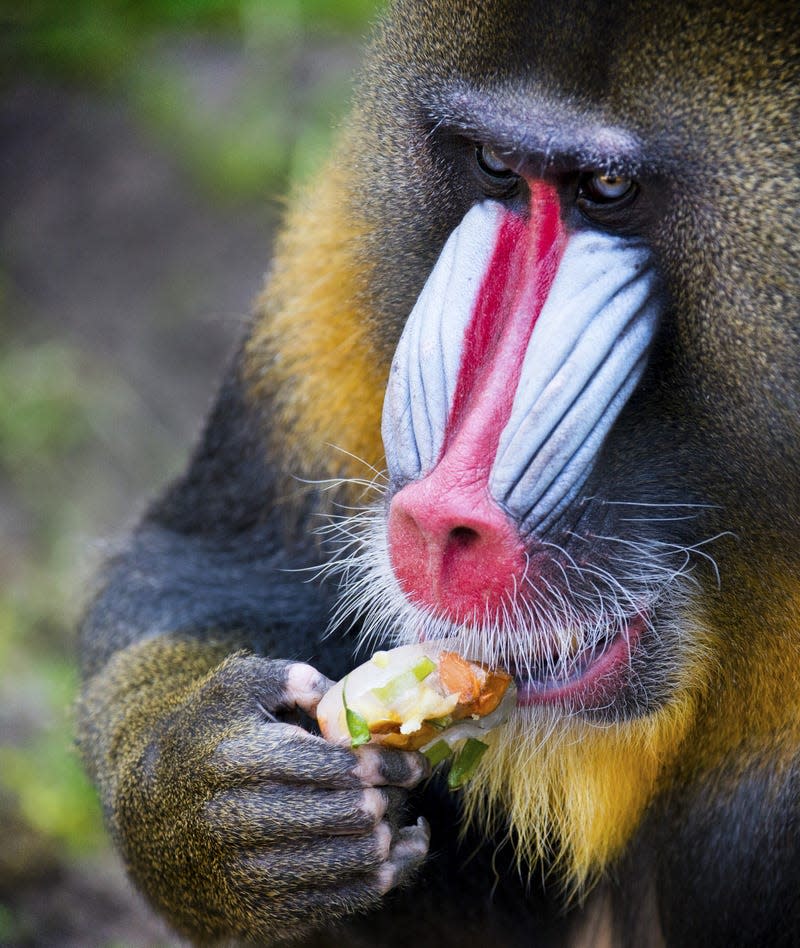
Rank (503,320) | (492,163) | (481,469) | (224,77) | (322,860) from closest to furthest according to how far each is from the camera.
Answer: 1. (481,469)
2. (503,320)
3. (492,163)
4. (322,860)
5. (224,77)

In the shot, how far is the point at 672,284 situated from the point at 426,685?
0.75 metres

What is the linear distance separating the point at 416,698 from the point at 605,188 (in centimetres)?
86

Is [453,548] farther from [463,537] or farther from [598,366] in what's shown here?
[598,366]

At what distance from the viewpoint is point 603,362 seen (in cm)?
230

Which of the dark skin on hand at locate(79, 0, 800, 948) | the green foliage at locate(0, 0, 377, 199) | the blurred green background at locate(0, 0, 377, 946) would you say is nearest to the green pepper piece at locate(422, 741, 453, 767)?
the dark skin on hand at locate(79, 0, 800, 948)

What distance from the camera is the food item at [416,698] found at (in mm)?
2441

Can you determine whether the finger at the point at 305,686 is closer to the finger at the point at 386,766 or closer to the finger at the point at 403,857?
the finger at the point at 386,766

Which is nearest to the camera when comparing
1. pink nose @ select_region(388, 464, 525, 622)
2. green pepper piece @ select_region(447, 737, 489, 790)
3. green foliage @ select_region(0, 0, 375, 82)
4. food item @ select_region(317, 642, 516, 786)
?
pink nose @ select_region(388, 464, 525, 622)

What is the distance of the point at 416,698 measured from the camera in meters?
2.47

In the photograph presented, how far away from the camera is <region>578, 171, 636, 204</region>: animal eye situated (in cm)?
234

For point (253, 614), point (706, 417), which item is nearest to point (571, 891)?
point (253, 614)

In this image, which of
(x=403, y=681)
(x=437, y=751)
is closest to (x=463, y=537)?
(x=403, y=681)

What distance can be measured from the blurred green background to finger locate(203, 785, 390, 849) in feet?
6.28

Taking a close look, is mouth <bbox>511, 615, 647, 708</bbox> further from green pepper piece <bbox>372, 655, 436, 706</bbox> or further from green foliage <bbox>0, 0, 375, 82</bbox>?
green foliage <bbox>0, 0, 375, 82</bbox>
